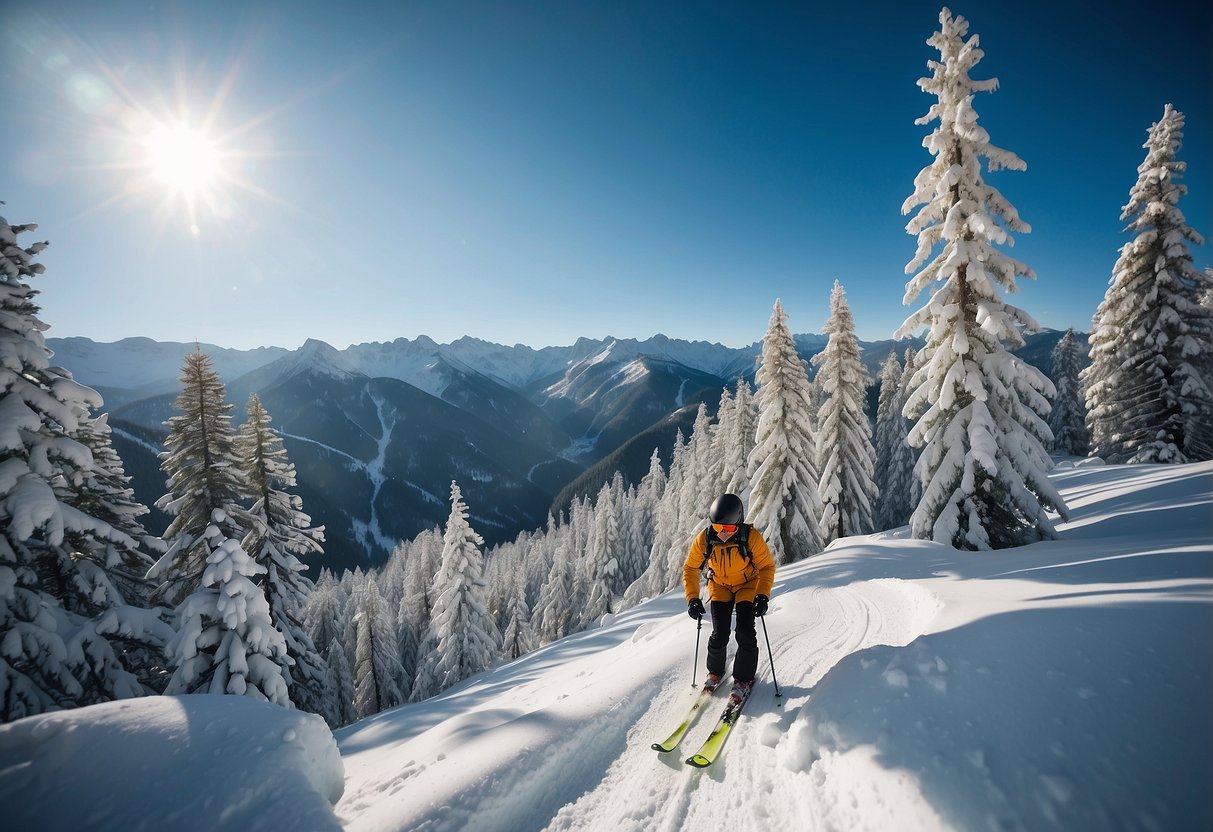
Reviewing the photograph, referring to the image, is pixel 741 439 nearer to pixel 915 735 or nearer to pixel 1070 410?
pixel 915 735

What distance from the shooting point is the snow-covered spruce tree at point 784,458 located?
18.8 metres

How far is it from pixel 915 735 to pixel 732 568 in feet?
7.64

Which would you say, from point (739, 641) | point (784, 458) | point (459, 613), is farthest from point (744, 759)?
point (459, 613)

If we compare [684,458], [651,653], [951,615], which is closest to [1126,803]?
[951,615]

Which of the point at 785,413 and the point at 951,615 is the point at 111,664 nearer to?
the point at 951,615

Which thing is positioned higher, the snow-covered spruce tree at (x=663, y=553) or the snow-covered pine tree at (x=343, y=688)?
the snow-covered spruce tree at (x=663, y=553)

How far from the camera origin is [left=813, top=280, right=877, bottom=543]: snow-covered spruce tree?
67.2 feet

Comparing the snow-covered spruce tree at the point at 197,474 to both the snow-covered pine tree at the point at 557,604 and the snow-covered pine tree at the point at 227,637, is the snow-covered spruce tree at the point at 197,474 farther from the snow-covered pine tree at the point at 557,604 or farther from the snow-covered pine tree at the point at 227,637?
the snow-covered pine tree at the point at 557,604

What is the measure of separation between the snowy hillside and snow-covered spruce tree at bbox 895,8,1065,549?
452 cm

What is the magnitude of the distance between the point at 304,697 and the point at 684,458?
35.2 metres

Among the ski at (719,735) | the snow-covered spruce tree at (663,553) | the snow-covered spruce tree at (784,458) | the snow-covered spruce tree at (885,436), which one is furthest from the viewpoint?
the snow-covered spruce tree at (885,436)

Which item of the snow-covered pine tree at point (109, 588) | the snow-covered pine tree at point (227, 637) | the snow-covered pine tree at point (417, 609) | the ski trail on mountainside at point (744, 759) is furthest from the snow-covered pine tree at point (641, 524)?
the ski trail on mountainside at point (744, 759)

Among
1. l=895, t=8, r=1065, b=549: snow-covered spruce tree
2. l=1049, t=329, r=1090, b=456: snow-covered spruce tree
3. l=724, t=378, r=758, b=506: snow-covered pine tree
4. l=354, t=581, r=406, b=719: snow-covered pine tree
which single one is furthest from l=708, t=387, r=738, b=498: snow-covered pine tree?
A: l=1049, t=329, r=1090, b=456: snow-covered spruce tree

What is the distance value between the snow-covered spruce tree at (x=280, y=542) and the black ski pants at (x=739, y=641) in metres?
13.8
